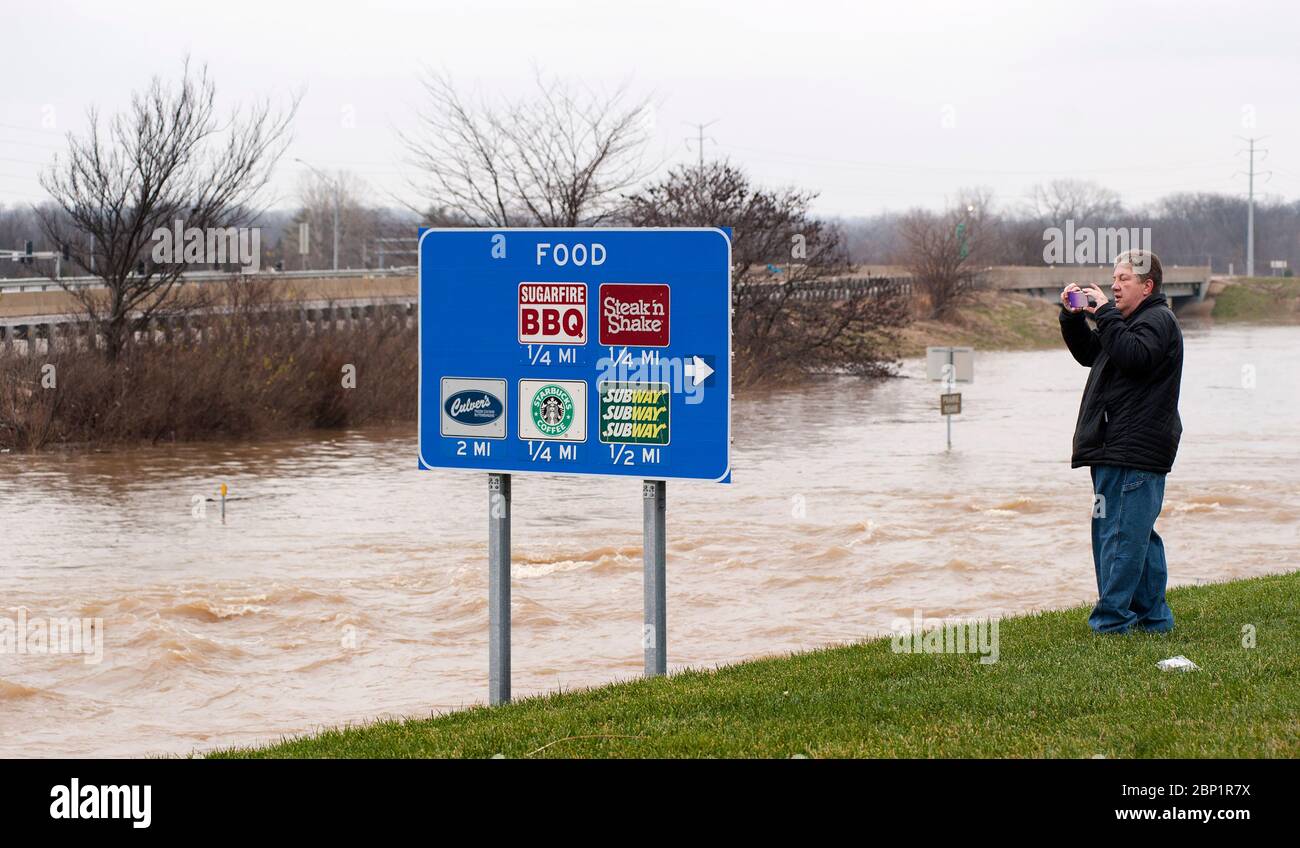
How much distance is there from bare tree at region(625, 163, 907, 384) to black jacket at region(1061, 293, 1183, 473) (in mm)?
35390

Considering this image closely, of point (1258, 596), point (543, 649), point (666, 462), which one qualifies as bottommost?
point (543, 649)

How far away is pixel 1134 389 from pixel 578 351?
307cm

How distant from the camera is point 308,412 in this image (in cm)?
3319

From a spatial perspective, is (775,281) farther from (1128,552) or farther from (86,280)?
(1128,552)

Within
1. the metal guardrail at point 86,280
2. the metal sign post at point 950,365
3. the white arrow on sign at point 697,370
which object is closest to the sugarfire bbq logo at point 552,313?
the white arrow on sign at point 697,370

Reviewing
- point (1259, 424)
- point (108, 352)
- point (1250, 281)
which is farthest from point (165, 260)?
point (1250, 281)

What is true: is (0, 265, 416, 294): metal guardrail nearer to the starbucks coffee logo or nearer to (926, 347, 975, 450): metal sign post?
(926, 347, 975, 450): metal sign post

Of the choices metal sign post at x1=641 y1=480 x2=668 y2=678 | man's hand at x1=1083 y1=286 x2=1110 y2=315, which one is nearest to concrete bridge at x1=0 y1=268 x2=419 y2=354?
metal sign post at x1=641 y1=480 x2=668 y2=678

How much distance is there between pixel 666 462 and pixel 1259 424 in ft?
92.9

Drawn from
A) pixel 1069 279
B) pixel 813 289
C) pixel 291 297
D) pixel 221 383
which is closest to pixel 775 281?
pixel 813 289

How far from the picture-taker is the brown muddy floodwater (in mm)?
12195

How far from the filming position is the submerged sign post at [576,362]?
830 centimetres

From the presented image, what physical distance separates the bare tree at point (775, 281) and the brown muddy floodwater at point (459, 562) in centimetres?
1504
